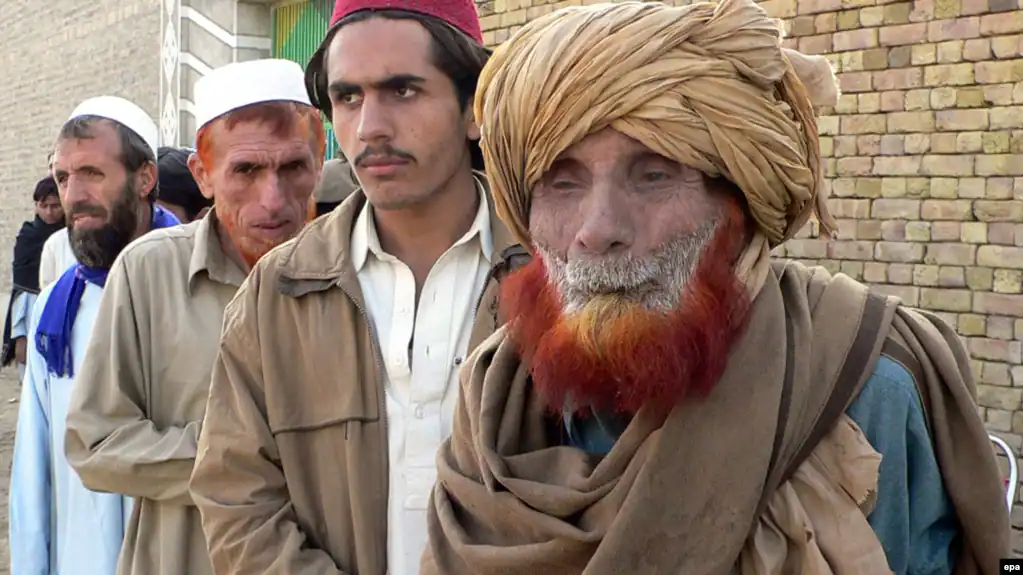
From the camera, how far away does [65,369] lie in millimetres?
3238

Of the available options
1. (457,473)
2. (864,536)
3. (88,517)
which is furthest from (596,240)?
(88,517)

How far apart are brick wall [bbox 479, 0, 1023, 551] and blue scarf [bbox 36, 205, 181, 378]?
12.1 feet

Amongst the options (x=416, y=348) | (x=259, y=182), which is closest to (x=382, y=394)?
(x=416, y=348)

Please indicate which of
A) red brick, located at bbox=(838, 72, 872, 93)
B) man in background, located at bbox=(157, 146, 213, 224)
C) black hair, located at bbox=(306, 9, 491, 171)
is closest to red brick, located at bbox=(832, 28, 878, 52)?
red brick, located at bbox=(838, 72, 872, 93)

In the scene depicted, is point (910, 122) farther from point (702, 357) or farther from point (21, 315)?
point (21, 315)

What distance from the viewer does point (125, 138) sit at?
3.51m

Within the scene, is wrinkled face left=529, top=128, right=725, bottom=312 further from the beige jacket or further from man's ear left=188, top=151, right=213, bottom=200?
man's ear left=188, top=151, right=213, bottom=200

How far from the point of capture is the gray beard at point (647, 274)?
1.53 meters

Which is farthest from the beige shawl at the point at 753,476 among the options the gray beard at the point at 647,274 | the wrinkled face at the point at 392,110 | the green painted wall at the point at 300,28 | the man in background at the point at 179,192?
the green painted wall at the point at 300,28

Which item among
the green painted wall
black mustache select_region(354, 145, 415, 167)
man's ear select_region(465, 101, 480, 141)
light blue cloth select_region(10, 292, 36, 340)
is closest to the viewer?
black mustache select_region(354, 145, 415, 167)

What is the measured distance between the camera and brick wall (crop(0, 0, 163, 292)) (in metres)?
12.1

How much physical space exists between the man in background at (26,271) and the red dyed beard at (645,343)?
5108 mm

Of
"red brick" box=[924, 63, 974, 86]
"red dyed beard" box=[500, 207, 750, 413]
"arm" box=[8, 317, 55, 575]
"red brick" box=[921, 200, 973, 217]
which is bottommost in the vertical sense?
"arm" box=[8, 317, 55, 575]

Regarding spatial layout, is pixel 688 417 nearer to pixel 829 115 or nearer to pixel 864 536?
pixel 864 536
